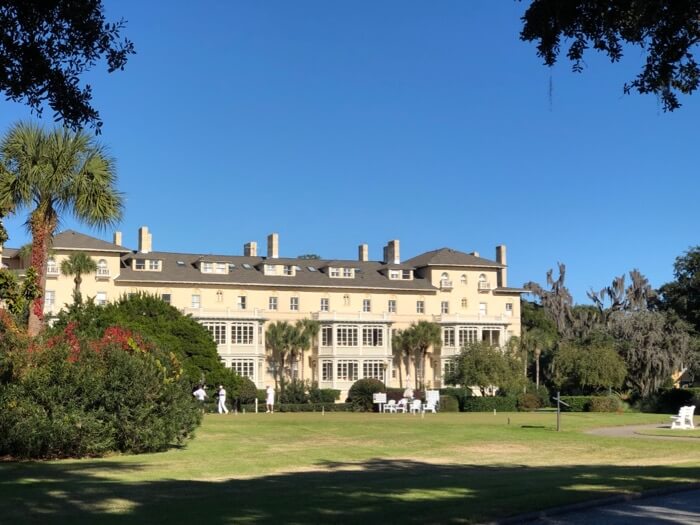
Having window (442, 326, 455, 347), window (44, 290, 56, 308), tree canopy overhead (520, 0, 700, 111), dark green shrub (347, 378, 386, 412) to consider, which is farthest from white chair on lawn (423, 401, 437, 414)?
tree canopy overhead (520, 0, 700, 111)

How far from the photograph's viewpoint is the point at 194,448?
2731 cm

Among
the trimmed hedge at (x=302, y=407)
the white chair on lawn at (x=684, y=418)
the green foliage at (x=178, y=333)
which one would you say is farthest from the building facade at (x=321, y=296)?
the white chair on lawn at (x=684, y=418)

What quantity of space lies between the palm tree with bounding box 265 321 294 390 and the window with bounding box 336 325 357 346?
4517 mm

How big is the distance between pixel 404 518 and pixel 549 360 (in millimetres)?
73211

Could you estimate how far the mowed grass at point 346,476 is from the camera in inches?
505

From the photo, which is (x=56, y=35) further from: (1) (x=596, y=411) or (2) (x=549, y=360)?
(2) (x=549, y=360)

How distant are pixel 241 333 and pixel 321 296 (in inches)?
322

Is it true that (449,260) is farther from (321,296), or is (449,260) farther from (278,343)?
(278,343)

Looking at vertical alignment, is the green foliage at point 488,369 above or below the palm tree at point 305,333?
below

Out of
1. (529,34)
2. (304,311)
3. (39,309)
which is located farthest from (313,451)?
(304,311)

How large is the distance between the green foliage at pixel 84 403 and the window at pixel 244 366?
2041 inches

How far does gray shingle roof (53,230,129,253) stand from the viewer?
2958 inches

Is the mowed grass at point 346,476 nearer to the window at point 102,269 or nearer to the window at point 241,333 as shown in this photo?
the window at point 102,269

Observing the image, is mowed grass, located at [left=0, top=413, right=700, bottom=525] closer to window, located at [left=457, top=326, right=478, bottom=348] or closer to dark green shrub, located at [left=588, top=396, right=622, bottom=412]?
dark green shrub, located at [left=588, top=396, right=622, bottom=412]
